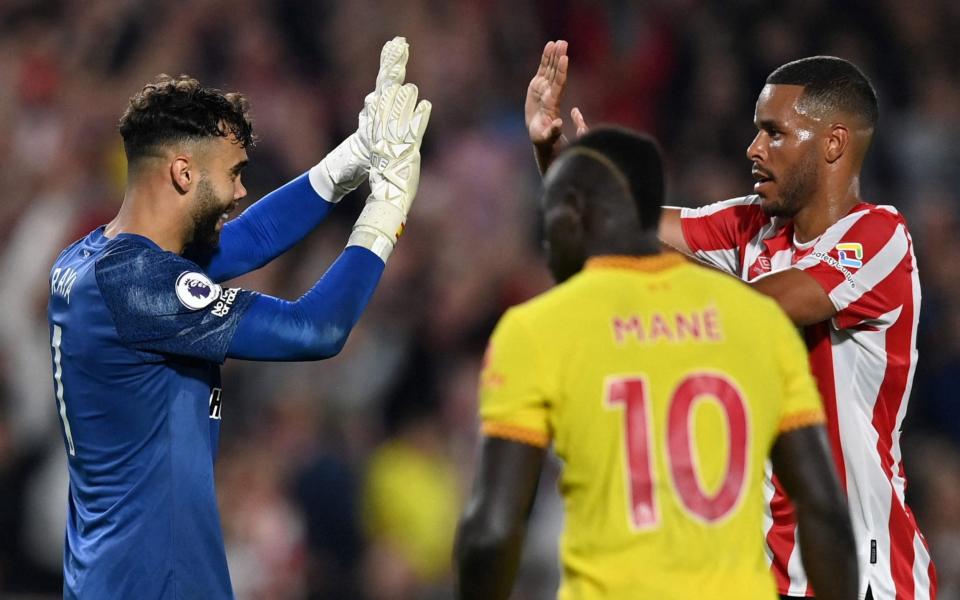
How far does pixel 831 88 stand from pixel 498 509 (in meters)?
2.04

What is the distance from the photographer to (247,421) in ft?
27.1

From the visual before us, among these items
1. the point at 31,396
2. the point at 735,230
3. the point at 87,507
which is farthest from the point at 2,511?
the point at 735,230

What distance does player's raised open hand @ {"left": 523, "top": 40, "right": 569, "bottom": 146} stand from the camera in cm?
441

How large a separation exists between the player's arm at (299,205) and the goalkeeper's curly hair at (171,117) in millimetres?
532

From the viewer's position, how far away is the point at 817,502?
2.95 m

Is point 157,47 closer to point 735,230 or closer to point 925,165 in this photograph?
point 925,165

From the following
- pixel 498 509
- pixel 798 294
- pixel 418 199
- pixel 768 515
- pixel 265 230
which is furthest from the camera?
pixel 418 199

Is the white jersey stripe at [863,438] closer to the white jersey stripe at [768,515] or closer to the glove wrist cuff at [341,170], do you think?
the white jersey stripe at [768,515]

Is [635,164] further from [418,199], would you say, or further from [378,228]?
[418,199]

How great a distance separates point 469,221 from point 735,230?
4433mm

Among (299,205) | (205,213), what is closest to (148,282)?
(205,213)

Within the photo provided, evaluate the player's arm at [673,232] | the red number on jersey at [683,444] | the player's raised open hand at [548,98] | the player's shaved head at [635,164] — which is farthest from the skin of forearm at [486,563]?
the player's arm at [673,232]

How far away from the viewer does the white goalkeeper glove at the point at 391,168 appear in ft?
13.3

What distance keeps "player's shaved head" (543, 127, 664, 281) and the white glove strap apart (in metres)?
1.14
